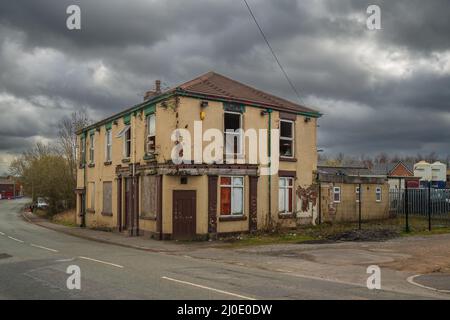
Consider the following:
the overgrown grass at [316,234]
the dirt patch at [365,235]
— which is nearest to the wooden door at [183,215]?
the overgrown grass at [316,234]

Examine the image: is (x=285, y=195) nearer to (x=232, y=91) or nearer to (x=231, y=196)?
(x=231, y=196)

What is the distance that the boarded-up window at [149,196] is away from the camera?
76.8 ft

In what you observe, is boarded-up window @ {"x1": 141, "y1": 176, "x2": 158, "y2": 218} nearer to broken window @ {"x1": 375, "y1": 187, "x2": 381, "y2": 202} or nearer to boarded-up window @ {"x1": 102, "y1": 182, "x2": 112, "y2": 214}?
boarded-up window @ {"x1": 102, "y1": 182, "x2": 112, "y2": 214}

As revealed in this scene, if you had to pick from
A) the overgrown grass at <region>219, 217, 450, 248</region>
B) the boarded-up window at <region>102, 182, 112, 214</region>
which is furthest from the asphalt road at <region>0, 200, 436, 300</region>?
the boarded-up window at <region>102, 182, 112, 214</region>

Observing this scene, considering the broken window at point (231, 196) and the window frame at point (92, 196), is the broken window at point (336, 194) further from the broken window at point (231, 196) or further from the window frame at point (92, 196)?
the window frame at point (92, 196)

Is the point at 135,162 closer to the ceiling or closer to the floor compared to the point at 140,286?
closer to the ceiling

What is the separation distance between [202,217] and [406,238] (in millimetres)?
9332

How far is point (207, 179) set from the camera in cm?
2259

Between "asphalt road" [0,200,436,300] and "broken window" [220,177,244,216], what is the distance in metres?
7.00

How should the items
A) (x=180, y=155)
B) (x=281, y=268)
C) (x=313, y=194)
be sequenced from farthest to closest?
(x=313, y=194) → (x=180, y=155) → (x=281, y=268)

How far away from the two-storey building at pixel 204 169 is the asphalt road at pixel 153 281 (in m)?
6.01
